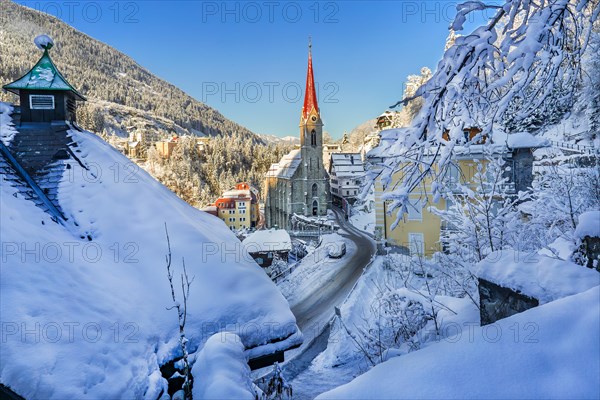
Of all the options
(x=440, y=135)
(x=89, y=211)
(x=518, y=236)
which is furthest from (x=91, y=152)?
(x=518, y=236)

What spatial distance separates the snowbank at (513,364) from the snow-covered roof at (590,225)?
1.11 meters

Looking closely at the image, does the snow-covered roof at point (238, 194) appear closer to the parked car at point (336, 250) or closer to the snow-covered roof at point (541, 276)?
the parked car at point (336, 250)

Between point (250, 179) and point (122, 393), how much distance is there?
317 feet

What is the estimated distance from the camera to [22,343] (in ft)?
10.6

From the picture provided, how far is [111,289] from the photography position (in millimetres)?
4387

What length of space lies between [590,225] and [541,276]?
0.58m

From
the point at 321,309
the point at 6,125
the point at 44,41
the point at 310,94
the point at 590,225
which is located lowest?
the point at 321,309

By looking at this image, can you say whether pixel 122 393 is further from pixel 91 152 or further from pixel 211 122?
pixel 211 122

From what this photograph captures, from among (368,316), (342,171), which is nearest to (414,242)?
(368,316)

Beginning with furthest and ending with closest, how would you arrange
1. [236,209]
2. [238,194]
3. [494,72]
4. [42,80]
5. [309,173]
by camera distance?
1. [238,194]
2. [236,209]
3. [309,173]
4. [42,80]
5. [494,72]

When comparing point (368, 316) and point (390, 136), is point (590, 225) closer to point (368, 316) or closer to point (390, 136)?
point (390, 136)

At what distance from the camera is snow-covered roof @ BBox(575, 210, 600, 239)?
9.57 feet

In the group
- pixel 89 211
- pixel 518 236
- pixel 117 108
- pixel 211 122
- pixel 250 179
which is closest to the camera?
pixel 89 211

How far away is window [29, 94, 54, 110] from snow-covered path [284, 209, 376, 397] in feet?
28.6
